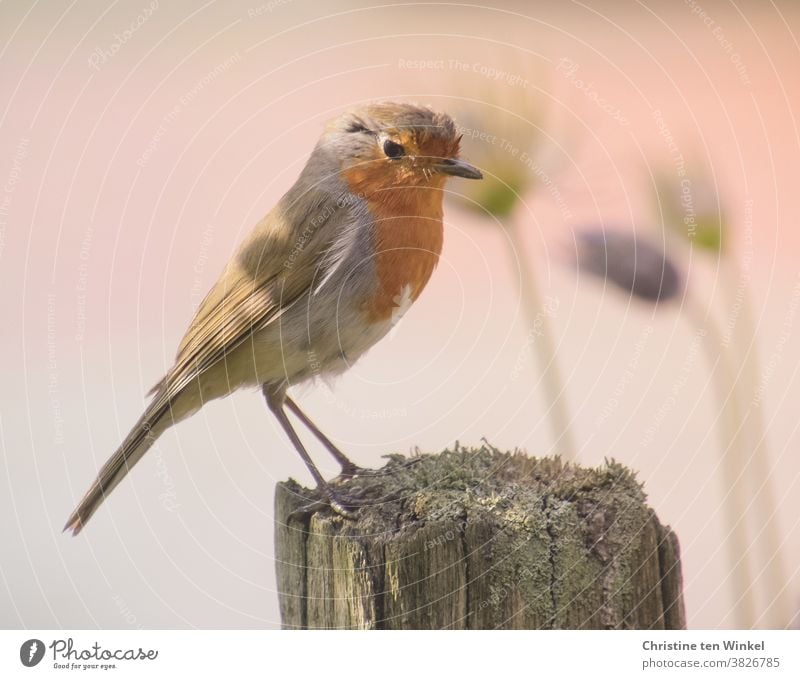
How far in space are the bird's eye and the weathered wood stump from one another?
778 mm

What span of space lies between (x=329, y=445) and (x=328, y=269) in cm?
53

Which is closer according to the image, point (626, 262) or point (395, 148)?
point (395, 148)

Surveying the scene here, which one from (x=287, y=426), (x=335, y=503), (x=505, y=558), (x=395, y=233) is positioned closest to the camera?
(x=505, y=558)

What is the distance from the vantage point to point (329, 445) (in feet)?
8.44

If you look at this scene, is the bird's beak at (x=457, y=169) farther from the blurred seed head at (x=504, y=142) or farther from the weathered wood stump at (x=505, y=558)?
the weathered wood stump at (x=505, y=558)

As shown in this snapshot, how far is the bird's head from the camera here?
7.29ft

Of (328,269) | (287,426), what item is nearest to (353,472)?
(287,426)

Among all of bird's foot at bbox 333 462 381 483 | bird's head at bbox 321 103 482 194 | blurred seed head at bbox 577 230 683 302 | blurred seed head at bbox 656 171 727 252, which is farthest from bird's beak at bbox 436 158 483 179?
bird's foot at bbox 333 462 381 483

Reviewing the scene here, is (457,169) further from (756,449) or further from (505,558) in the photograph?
(756,449)

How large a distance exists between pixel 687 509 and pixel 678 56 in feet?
4.20

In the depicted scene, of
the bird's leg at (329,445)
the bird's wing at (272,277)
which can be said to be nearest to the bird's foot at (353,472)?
the bird's leg at (329,445)

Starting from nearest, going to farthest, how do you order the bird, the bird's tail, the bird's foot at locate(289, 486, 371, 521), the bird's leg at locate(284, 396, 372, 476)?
the bird's foot at locate(289, 486, 371, 521) < the bird < the bird's tail < the bird's leg at locate(284, 396, 372, 476)

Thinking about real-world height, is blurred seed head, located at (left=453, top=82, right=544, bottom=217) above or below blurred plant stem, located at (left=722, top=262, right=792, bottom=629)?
above

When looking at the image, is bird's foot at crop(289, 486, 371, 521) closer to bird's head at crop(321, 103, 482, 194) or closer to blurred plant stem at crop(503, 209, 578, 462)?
blurred plant stem at crop(503, 209, 578, 462)
